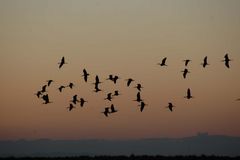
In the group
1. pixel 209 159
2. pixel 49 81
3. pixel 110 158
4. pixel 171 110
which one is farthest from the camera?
pixel 110 158

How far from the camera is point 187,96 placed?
191ft

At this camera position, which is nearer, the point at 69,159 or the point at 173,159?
the point at 173,159

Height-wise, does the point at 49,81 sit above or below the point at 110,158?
above

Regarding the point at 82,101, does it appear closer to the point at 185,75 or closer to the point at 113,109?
the point at 113,109

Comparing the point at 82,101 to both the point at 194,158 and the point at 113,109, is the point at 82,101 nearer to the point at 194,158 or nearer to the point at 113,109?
the point at 113,109

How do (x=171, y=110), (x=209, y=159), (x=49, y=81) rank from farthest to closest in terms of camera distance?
(x=209, y=159) < (x=49, y=81) < (x=171, y=110)

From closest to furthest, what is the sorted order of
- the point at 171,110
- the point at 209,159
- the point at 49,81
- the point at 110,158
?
the point at 171,110
the point at 49,81
the point at 209,159
the point at 110,158

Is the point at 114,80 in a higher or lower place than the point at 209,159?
higher

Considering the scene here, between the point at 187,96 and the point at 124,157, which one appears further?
the point at 124,157

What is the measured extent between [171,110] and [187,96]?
234 centimetres

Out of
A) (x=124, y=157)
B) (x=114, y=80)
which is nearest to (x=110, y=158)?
(x=124, y=157)

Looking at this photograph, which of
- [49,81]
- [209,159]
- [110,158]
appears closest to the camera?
[49,81]

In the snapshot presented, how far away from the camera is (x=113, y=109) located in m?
60.4

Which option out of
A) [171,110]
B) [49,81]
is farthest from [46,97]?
[171,110]
